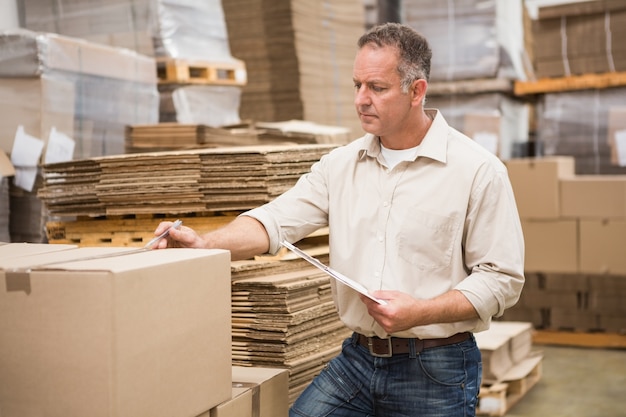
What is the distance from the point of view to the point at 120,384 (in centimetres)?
234

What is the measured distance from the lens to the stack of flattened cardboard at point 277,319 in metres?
3.74

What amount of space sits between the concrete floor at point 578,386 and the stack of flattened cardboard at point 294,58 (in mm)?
2676

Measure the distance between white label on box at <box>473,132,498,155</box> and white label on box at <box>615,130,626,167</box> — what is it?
114 centimetres

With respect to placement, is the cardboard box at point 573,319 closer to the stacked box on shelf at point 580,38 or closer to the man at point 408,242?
the stacked box on shelf at point 580,38

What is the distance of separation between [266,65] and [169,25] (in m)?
1.27

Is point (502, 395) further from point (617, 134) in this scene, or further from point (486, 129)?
point (617, 134)

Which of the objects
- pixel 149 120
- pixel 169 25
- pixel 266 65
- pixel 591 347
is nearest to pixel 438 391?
pixel 149 120

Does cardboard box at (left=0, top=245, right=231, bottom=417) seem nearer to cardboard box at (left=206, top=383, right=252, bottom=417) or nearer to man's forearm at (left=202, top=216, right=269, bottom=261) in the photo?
cardboard box at (left=206, top=383, right=252, bottom=417)

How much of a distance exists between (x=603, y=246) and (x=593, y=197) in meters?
0.44

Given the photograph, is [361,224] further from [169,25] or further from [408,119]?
[169,25]

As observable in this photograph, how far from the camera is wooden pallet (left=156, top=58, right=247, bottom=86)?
6.05 m

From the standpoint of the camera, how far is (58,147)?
A: 16.6 ft

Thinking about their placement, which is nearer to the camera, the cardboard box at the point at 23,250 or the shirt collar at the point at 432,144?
the cardboard box at the point at 23,250

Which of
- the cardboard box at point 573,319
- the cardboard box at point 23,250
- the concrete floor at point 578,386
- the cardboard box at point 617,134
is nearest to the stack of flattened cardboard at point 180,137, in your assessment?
the cardboard box at point 23,250
